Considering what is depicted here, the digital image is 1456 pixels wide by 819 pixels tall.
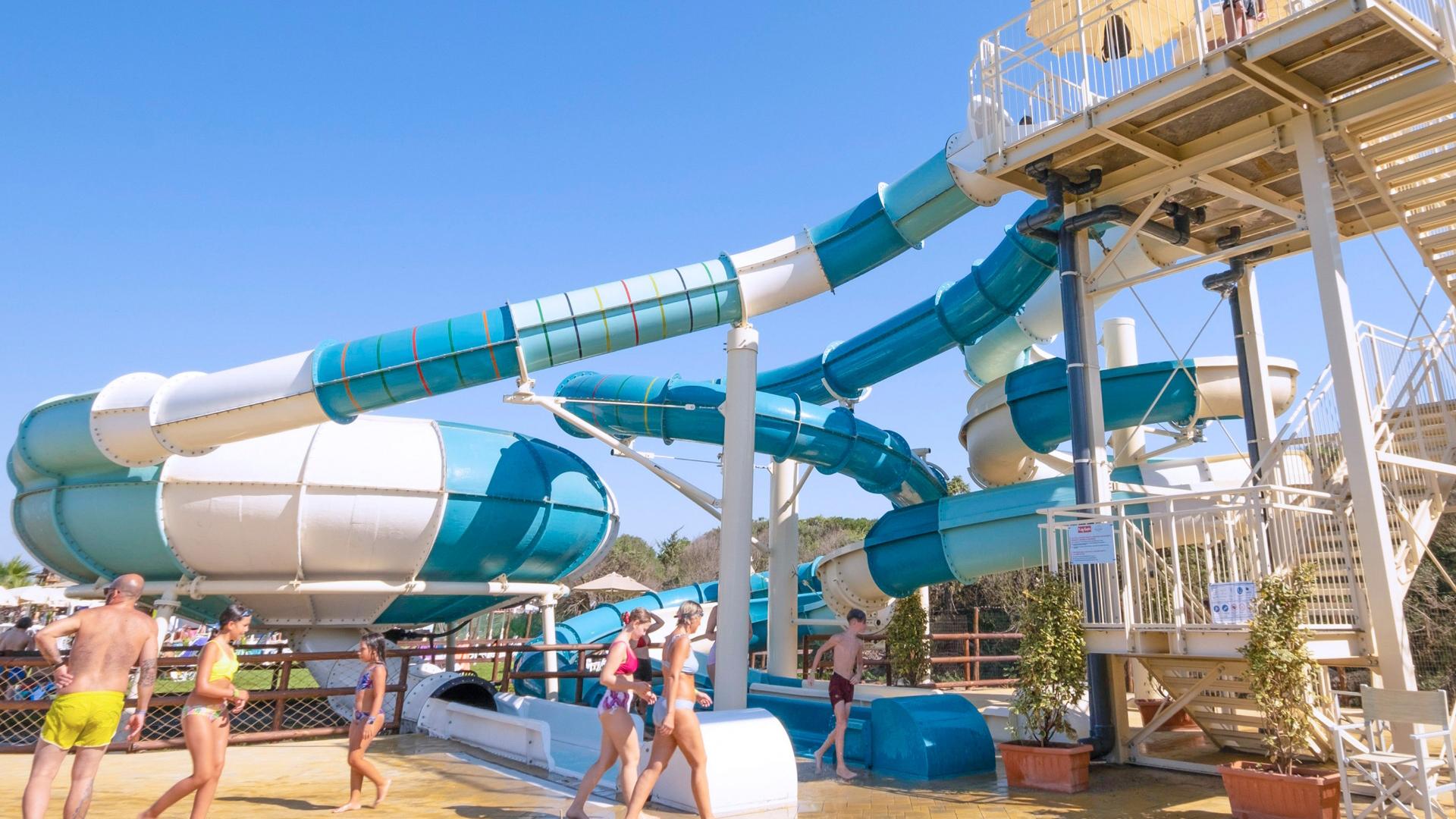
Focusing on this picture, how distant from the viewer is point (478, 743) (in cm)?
1062

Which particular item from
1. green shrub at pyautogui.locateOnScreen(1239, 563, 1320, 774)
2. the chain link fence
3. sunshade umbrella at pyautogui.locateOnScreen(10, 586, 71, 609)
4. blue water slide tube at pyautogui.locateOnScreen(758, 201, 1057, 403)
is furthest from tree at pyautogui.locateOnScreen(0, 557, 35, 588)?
green shrub at pyautogui.locateOnScreen(1239, 563, 1320, 774)

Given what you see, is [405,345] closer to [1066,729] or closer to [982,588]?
[1066,729]

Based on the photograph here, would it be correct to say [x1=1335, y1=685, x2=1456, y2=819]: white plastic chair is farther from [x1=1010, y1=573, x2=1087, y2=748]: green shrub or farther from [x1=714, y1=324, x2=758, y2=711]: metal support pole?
[x1=714, y1=324, x2=758, y2=711]: metal support pole

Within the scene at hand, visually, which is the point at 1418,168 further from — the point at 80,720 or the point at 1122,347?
the point at 80,720

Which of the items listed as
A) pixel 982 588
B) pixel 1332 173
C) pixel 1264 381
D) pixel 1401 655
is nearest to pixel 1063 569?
pixel 1401 655

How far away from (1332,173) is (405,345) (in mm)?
10535

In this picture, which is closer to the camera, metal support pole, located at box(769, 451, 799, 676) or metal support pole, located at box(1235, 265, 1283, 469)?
metal support pole, located at box(1235, 265, 1283, 469)

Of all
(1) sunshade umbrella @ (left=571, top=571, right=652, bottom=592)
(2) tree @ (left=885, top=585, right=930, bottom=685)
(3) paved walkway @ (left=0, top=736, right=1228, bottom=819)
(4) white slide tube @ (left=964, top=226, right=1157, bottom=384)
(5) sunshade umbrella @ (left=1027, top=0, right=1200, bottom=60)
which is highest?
(5) sunshade umbrella @ (left=1027, top=0, right=1200, bottom=60)

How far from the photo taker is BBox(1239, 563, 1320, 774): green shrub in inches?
262

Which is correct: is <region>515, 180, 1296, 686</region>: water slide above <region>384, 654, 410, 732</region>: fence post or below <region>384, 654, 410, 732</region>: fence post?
above

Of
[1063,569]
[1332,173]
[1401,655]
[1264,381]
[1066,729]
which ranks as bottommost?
[1066,729]

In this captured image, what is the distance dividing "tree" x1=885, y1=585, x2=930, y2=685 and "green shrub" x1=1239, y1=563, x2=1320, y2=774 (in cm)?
746

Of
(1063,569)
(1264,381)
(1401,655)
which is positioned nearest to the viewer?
(1401,655)

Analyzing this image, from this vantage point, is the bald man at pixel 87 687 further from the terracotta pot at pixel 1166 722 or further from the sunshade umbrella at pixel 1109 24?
the terracotta pot at pixel 1166 722
